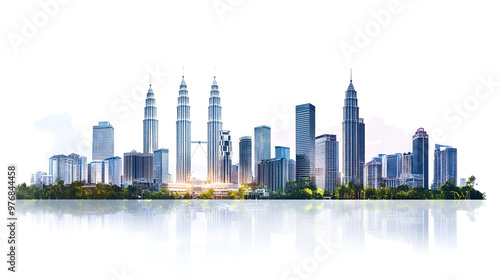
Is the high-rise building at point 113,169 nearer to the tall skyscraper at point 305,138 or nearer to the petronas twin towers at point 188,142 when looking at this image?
the petronas twin towers at point 188,142

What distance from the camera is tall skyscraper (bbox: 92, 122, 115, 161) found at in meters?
37.9

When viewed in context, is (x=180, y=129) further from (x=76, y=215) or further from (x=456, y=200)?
(x=456, y=200)

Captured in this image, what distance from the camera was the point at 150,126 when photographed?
40281mm

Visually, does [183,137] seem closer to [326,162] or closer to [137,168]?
[137,168]

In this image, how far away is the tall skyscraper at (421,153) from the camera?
3338 cm

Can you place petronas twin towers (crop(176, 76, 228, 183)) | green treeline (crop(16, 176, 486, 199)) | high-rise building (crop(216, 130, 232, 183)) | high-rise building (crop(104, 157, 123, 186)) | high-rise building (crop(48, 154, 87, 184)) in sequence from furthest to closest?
1. high-rise building (crop(216, 130, 232, 183))
2. petronas twin towers (crop(176, 76, 228, 183))
3. high-rise building (crop(104, 157, 123, 186))
4. high-rise building (crop(48, 154, 87, 184))
5. green treeline (crop(16, 176, 486, 199))

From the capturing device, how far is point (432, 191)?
2944 centimetres

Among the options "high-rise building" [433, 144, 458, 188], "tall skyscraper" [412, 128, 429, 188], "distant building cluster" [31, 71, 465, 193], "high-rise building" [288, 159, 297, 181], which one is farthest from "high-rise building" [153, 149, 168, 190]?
"high-rise building" [433, 144, 458, 188]

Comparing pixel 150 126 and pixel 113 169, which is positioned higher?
pixel 150 126

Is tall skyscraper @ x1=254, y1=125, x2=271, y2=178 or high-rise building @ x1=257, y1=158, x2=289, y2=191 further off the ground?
tall skyscraper @ x1=254, y1=125, x2=271, y2=178

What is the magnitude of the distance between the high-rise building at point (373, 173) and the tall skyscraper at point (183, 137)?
18.3m

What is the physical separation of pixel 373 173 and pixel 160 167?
19437mm

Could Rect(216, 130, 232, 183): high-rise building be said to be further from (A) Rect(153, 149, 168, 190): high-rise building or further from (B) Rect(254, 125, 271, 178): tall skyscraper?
(A) Rect(153, 149, 168, 190): high-rise building

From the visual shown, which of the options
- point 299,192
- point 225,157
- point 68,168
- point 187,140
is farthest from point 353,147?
point 68,168
